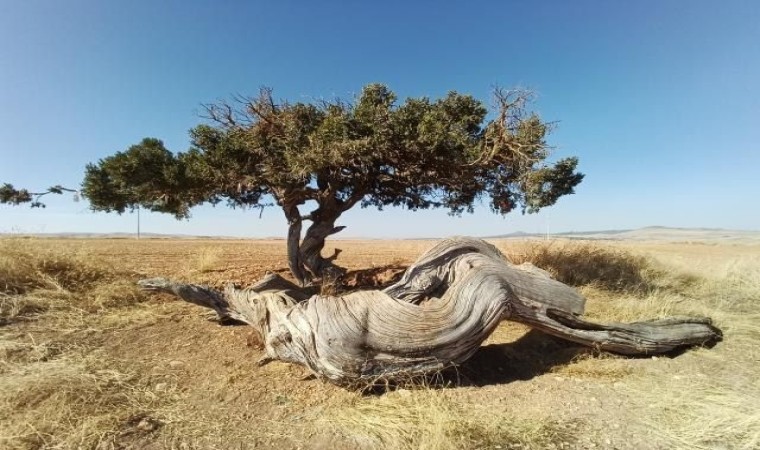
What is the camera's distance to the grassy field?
3385mm

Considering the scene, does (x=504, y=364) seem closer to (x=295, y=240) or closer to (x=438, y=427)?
(x=438, y=427)

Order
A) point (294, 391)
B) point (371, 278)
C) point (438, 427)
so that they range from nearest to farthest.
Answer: point (438, 427), point (294, 391), point (371, 278)

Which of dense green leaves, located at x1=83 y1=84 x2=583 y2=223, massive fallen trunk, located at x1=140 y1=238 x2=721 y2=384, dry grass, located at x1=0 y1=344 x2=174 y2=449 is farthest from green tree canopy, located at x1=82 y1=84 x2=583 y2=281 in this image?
dry grass, located at x1=0 y1=344 x2=174 y2=449

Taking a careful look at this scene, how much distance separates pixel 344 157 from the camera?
24.2ft

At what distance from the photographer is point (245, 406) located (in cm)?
393

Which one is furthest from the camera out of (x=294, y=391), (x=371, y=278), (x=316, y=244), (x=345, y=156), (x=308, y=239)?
(x=371, y=278)

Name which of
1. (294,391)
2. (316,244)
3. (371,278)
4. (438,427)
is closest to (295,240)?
(316,244)

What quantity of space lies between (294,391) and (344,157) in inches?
177

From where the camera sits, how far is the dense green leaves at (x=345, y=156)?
24.1 ft

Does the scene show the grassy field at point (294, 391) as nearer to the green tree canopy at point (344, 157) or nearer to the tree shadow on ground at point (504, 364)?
the tree shadow on ground at point (504, 364)

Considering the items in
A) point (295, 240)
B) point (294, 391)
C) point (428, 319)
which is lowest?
point (294, 391)

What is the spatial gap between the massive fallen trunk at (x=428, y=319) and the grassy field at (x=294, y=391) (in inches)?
11.1

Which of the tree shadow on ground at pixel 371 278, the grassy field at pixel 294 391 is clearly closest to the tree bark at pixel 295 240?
the tree shadow on ground at pixel 371 278

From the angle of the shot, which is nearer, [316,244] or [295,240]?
[295,240]
